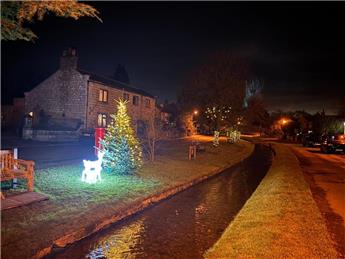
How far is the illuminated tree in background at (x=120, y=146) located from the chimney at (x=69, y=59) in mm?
22448

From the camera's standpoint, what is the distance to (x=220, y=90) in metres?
40.2

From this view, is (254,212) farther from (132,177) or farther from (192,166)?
(192,166)

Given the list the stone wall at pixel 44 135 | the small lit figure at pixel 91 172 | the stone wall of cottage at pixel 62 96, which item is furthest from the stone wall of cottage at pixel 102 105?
the small lit figure at pixel 91 172

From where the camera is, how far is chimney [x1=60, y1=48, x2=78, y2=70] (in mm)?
34438

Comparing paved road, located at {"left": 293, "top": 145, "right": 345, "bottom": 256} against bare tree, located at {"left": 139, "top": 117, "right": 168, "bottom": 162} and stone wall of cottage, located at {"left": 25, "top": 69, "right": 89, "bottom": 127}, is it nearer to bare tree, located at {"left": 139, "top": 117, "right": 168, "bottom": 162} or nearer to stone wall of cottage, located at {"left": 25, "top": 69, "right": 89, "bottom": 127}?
bare tree, located at {"left": 139, "top": 117, "right": 168, "bottom": 162}

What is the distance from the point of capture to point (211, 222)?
30.5 feet

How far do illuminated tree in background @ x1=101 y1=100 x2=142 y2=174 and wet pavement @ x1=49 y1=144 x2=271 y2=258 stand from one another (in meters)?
2.79

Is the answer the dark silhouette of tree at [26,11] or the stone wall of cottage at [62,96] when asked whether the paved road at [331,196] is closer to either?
the dark silhouette of tree at [26,11]

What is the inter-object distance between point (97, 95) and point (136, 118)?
8501mm

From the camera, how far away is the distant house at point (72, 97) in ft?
111

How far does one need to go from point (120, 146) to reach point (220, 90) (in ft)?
91.7

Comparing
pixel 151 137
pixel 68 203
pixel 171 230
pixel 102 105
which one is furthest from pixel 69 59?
pixel 171 230

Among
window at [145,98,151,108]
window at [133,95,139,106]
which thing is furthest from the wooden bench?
window at [145,98,151,108]

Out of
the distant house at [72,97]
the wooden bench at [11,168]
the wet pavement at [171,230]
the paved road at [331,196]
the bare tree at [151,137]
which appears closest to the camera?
the wet pavement at [171,230]
